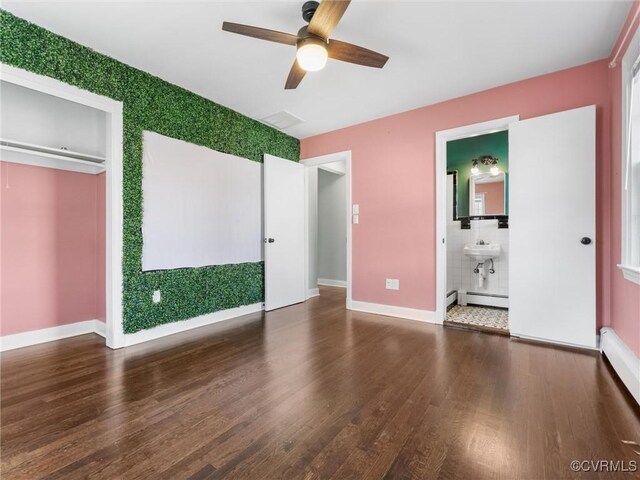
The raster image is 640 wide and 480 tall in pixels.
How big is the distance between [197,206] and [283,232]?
1.32m

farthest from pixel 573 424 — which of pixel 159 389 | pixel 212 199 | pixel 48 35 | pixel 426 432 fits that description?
pixel 48 35

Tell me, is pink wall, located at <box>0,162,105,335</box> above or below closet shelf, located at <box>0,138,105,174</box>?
below

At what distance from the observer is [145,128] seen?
294 centimetres

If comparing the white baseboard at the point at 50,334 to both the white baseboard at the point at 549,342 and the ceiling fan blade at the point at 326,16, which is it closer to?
the ceiling fan blade at the point at 326,16

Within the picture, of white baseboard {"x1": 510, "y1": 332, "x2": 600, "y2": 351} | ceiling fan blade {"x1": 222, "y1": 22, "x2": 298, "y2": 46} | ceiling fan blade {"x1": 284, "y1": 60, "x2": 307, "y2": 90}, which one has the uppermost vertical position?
ceiling fan blade {"x1": 222, "y1": 22, "x2": 298, "y2": 46}

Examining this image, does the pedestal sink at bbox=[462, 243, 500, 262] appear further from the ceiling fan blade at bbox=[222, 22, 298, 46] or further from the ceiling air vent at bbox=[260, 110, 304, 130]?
the ceiling fan blade at bbox=[222, 22, 298, 46]

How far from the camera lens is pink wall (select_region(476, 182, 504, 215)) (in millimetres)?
4363

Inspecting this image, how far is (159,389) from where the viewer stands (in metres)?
1.99

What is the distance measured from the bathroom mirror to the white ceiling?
1.71 meters

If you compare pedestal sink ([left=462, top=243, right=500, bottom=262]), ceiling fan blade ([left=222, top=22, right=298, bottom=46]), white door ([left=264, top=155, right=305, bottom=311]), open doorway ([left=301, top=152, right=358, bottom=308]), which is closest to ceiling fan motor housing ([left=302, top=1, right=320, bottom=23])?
ceiling fan blade ([left=222, top=22, right=298, bottom=46])

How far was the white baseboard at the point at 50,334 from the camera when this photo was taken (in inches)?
105

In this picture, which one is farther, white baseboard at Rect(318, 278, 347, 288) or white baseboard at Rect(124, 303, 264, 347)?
white baseboard at Rect(318, 278, 347, 288)

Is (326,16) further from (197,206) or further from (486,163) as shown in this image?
(486,163)

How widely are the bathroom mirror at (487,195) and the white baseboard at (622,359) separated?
219 cm
